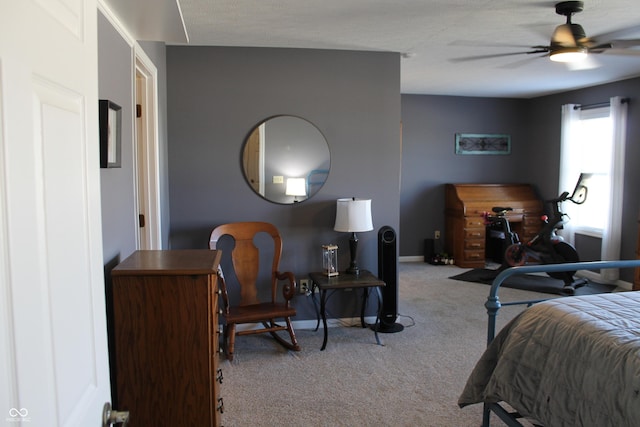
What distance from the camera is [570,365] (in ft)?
6.25

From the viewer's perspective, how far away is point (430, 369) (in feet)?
11.0

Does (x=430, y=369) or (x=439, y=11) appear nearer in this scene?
(x=439, y=11)

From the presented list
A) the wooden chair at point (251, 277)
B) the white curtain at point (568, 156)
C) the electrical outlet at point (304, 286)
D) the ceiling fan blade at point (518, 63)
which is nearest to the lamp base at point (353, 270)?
the electrical outlet at point (304, 286)

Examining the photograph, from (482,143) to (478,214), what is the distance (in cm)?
121

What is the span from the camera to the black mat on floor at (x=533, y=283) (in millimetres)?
5366

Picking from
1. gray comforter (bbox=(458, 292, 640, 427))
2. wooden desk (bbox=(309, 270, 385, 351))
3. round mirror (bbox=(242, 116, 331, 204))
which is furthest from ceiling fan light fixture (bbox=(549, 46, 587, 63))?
wooden desk (bbox=(309, 270, 385, 351))

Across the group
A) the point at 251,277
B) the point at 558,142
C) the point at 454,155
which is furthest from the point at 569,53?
the point at 454,155

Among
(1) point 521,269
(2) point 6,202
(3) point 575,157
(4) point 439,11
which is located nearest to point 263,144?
(4) point 439,11

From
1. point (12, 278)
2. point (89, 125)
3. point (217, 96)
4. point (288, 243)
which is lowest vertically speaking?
point (288, 243)

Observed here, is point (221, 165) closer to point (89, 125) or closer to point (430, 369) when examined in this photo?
point (430, 369)

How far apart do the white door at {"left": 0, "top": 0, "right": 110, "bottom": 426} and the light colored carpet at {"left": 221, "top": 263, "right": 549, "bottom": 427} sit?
194cm

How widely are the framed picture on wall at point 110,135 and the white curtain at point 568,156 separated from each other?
572 cm

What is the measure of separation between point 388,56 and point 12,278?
12.6ft

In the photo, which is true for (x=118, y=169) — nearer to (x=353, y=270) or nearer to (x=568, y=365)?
(x=568, y=365)
